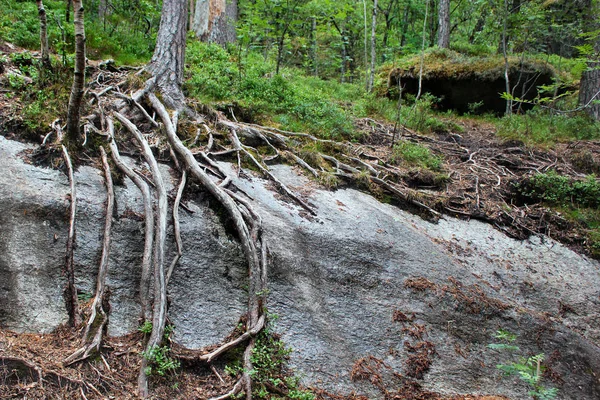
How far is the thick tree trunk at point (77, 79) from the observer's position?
396cm

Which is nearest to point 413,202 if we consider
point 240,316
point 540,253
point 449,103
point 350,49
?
point 540,253

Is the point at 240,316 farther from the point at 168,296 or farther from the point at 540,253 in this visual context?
the point at 540,253

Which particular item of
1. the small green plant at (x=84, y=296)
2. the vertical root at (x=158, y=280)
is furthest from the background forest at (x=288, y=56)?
the small green plant at (x=84, y=296)

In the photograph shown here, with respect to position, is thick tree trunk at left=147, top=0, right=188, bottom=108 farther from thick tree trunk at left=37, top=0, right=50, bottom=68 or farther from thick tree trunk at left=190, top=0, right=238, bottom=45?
thick tree trunk at left=190, top=0, right=238, bottom=45

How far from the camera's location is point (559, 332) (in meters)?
5.02

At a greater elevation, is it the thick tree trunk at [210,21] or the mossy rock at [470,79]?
the thick tree trunk at [210,21]

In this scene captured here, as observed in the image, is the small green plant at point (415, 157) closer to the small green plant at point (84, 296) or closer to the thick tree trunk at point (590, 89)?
the small green plant at point (84, 296)

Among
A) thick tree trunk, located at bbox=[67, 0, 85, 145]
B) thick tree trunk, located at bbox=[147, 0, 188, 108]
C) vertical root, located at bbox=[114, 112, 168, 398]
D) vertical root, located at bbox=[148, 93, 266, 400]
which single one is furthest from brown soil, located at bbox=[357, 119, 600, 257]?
thick tree trunk, located at bbox=[67, 0, 85, 145]

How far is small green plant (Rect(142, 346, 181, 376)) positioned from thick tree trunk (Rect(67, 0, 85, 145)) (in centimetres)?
269

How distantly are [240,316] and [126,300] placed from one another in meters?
1.04

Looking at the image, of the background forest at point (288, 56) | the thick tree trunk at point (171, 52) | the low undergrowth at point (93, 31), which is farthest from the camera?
the background forest at point (288, 56)

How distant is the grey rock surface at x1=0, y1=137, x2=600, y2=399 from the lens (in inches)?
150

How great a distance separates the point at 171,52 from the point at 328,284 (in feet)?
16.3

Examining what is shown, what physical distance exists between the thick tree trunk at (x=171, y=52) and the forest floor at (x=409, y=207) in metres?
1.06
